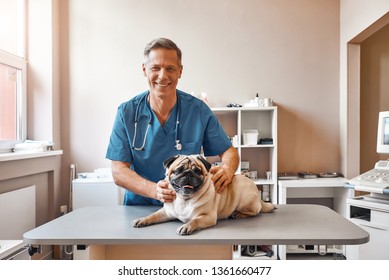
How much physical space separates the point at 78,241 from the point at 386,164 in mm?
1918

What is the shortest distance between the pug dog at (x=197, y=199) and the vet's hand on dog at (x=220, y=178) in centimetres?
2

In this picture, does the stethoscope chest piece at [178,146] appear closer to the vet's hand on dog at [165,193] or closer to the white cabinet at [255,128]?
the vet's hand on dog at [165,193]

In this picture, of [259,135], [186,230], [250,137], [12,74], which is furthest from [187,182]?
[12,74]

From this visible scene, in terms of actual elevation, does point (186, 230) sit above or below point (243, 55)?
below

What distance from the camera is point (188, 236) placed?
2.87ft

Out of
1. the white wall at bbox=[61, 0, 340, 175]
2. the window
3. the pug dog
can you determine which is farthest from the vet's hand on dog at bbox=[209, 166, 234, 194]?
the window

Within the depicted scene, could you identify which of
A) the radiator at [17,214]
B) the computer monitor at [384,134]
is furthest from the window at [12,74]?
the computer monitor at [384,134]

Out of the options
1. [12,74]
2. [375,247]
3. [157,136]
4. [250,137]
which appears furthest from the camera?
[250,137]

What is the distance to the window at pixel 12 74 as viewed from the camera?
233cm

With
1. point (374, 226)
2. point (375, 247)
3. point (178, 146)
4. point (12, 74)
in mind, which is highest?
point (12, 74)

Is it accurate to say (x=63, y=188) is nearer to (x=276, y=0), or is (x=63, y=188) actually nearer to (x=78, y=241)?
(x=78, y=241)

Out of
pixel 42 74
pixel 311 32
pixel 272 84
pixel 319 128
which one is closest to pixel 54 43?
pixel 42 74

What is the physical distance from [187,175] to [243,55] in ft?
6.88

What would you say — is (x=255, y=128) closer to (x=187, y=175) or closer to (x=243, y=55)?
(x=243, y=55)
